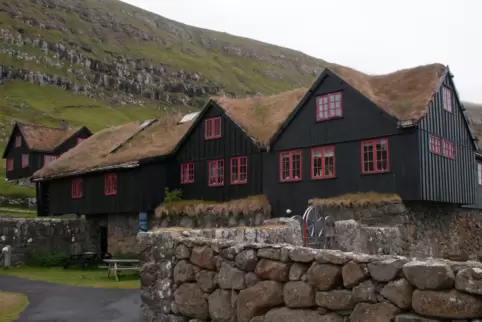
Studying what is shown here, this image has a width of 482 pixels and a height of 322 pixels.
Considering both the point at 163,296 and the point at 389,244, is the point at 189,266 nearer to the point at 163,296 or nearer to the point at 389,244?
the point at 163,296

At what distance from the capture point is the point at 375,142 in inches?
999

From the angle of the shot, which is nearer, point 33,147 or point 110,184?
point 110,184

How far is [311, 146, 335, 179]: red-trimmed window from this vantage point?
2698cm

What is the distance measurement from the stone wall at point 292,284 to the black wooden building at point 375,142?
17621 mm

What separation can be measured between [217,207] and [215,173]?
256 centimetres

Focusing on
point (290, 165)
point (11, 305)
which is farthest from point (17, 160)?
point (11, 305)

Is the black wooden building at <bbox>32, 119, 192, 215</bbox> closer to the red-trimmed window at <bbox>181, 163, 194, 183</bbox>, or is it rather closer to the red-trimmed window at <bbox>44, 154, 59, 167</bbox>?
the red-trimmed window at <bbox>181, 163, 194, 183</bbox>

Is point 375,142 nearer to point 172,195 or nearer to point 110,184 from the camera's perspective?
point 172,195

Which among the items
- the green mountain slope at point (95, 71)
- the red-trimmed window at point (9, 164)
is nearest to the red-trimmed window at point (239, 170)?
the red-trimmed window at point (9, 164)

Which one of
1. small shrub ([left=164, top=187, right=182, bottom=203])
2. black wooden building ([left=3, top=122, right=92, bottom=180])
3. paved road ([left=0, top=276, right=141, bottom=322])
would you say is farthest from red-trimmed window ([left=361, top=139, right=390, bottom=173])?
black wooden building ([left=3, top=122, right=92, bottom=180])

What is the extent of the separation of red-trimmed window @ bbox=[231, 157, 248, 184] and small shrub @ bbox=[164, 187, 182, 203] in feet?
13.9

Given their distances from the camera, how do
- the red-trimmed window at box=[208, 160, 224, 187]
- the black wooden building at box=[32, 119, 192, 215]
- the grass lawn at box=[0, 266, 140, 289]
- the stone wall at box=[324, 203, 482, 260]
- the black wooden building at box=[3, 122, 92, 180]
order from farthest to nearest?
the black wooden building at box=[3, 122, 92, 180]
the black wooden building at box=[32, 119, 192, 215]
the red-trimmed window at box=[208, 160, 224, 187]
the grass lawn at box=[0, 266, 140, 289]
the stone wall at box=[324, 203, 482, 260]

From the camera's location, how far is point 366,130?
84.2 feet

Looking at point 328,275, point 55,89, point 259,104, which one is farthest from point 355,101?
point 55,89
